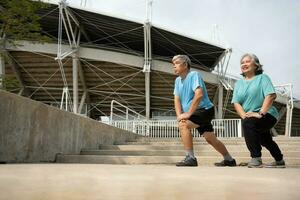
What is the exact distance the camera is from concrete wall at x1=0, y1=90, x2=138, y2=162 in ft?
15.4

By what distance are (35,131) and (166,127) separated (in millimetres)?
15530

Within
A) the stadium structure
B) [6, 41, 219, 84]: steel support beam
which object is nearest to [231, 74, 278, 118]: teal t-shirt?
the stadium structure

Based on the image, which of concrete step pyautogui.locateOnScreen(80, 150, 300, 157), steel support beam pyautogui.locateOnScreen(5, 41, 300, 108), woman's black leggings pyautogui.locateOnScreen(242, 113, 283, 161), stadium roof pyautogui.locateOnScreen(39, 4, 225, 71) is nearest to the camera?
woman's black leggings pyautogui.locateOnScreen(242, 113, 283, 161)

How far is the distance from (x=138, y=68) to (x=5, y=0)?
Result: 21184mm

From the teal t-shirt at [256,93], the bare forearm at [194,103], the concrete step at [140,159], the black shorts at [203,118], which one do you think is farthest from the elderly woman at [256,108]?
the concrete step at [140,159]

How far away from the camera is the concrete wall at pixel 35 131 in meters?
4.69

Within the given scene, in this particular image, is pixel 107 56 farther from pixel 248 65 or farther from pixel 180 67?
pixel 248 65

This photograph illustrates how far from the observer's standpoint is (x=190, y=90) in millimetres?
4797

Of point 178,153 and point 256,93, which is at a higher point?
point 256,93

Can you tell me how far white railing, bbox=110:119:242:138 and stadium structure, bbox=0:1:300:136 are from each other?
334 centimetres

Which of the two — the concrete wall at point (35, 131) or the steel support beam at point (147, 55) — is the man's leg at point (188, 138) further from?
the steel support beam at point (147, 55)

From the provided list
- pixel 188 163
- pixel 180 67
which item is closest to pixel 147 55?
pixel 180 67

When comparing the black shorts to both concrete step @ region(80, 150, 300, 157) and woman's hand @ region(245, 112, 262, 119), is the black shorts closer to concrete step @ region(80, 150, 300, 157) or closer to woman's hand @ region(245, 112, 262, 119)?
woman's hand @ region(245, 112, 262, 119)

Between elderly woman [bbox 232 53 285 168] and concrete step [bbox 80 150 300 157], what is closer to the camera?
elderly woman [bbox 232 53 285 168]
